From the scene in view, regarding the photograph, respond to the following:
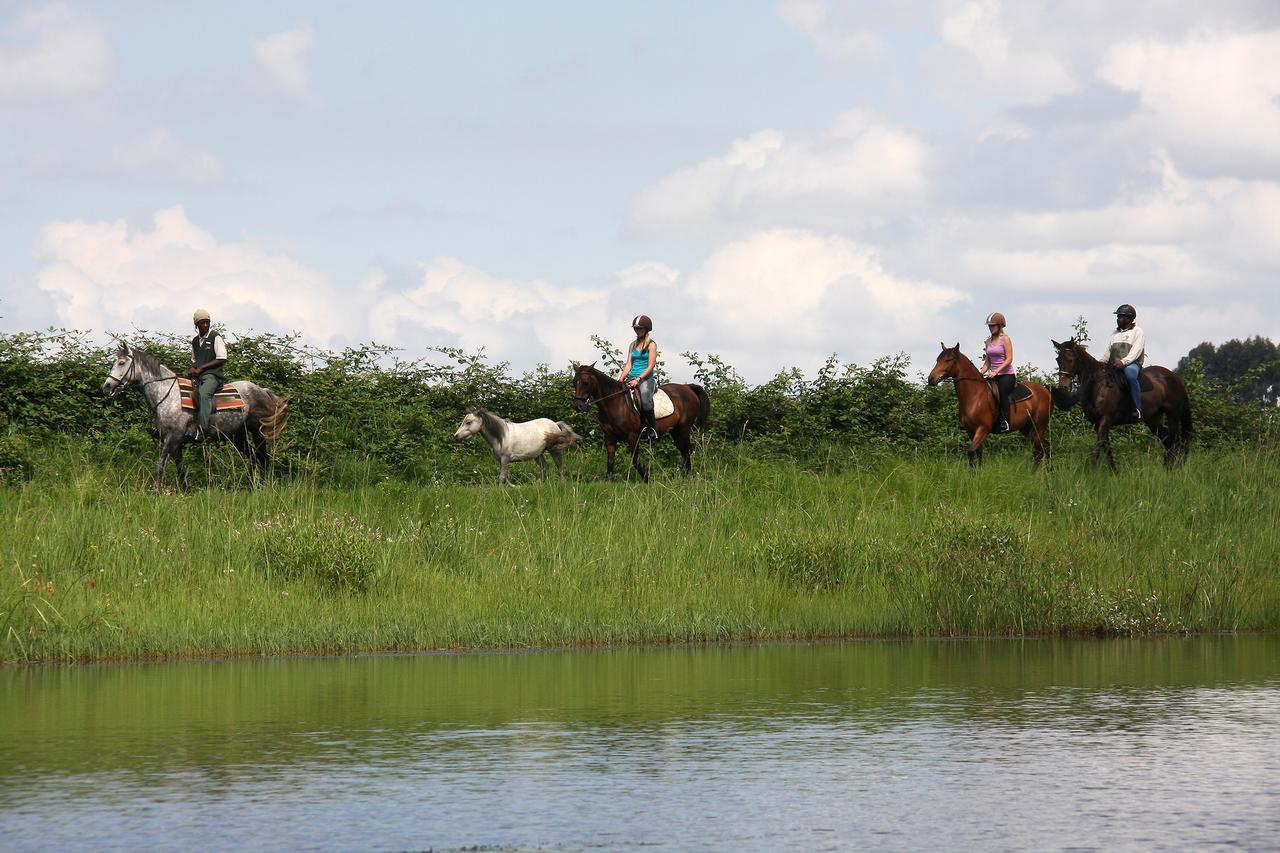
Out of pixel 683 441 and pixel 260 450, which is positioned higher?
→ pixel 683 441

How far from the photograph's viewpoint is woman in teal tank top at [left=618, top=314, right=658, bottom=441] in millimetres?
24719

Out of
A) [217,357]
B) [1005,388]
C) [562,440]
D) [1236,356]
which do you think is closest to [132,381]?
[217,357]

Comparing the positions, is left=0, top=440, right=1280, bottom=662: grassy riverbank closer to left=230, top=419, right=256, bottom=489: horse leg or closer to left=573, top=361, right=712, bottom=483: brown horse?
left=230, top=419, right=256, bottom=489: horse leg

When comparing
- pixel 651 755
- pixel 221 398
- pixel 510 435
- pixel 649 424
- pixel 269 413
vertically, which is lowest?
pixel 651 755

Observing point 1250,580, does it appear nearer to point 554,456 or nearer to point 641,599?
point 641,599

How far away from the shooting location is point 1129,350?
83.4 feet

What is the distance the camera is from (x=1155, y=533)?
19781 mm

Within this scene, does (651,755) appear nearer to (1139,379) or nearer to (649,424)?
(649,424)

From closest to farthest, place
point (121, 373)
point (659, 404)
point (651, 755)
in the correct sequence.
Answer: point (651, 755), point (121, 373), point (659, 404)

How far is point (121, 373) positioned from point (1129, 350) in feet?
51.9

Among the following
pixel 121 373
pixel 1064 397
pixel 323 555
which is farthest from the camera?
pixel 1064 397

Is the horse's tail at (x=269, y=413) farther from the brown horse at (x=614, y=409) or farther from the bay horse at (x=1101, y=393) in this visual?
the bay horse at (x=1101, y=393)

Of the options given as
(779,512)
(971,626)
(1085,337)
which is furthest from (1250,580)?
(1085,337)

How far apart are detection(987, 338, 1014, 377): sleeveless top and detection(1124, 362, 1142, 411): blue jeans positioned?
6.23ft
